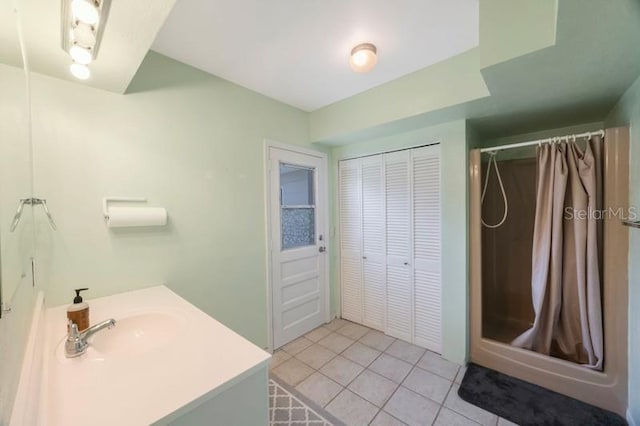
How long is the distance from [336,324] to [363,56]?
266cm

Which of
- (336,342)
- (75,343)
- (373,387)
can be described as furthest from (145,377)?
(336,342)

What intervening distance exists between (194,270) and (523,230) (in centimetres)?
315

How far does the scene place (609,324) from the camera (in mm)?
1609

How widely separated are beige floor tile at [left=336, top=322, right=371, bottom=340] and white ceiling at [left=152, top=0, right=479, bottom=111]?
2486mm


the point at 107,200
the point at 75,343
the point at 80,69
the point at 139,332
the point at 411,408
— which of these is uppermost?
the point at 80,69

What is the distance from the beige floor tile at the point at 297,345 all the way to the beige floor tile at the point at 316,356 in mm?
53

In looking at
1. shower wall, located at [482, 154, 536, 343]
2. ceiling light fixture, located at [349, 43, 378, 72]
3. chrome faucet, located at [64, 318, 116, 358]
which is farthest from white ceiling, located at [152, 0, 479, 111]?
chrome faucet, located at [64, 318, 116, 358]

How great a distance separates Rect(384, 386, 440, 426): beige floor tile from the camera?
159cm

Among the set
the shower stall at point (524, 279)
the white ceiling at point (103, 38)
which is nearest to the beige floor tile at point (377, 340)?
the shower stall at point (524, 279)

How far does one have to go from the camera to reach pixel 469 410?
1644 mm

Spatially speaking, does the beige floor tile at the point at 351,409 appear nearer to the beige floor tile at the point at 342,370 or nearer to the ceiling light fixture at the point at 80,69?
the beige floor tile at the point at 342,370

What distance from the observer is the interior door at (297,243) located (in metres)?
2.41

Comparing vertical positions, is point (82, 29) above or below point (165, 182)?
above

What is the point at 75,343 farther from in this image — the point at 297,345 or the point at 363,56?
the point at 363,56
